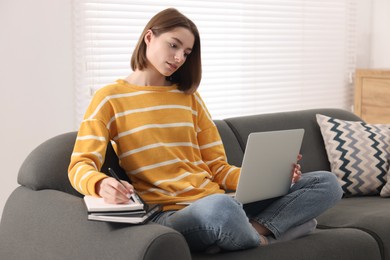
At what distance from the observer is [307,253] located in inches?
85.3

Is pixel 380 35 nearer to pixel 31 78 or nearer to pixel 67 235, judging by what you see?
pixel 31 78

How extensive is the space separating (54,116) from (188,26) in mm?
1143

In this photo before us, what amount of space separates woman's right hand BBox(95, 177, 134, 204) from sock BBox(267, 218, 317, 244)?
1.97 ft

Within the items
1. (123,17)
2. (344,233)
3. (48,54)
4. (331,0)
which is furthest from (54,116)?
(331,0)

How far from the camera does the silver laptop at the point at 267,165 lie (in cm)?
211

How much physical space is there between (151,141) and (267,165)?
16.5 inches

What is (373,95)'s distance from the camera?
4562 mm

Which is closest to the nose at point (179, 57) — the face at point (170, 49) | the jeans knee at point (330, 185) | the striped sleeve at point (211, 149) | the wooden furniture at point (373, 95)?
the face at point (170, 49)

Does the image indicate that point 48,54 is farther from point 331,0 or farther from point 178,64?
point 331,0

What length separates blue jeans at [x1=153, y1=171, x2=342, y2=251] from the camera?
2.00 metres

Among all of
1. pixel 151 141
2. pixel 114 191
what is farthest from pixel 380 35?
pixel 114 191

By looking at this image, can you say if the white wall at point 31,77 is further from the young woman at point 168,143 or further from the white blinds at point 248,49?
the young woman at point 168,143

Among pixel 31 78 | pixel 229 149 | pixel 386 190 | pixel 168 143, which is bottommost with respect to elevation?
pixel 386 190

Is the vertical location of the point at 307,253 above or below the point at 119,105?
below
